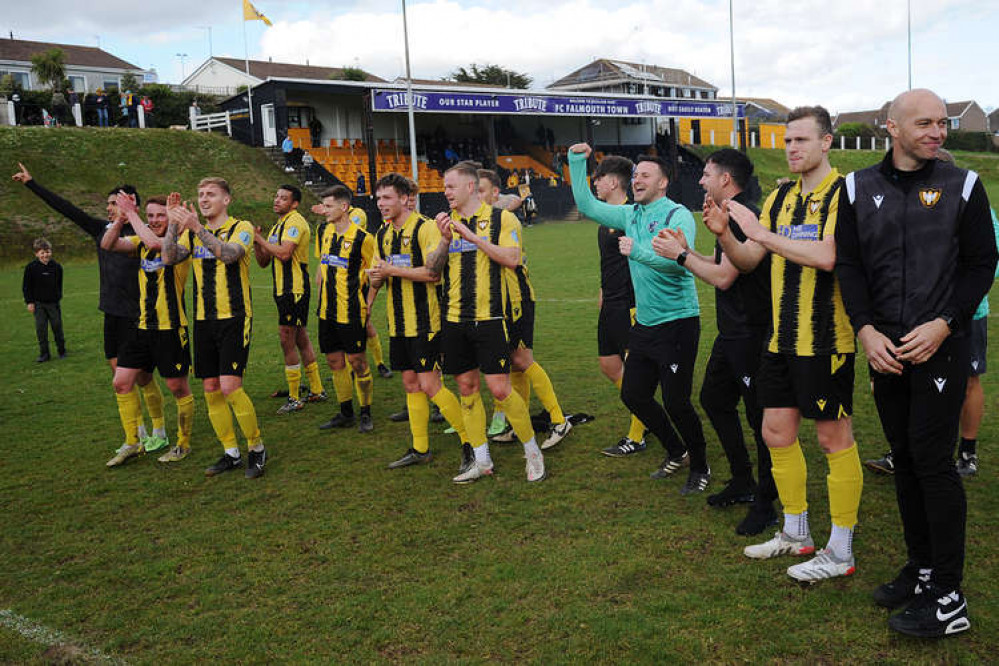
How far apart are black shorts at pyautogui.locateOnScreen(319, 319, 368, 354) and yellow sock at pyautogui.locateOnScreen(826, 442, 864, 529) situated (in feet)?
15.2

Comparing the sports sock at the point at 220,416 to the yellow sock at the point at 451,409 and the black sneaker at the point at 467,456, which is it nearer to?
the yellow sock at the point at 451,409

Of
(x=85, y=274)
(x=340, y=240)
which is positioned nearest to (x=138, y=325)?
(x=340, y=240)

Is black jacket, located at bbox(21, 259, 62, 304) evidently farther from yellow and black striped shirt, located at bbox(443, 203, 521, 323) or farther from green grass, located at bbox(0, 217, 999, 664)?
yellow and black striped shirt, located at bbox(443, 203, 521, 323)

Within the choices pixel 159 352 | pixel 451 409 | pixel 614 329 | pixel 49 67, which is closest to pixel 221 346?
pixel 159 352

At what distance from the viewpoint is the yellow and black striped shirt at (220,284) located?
6180 mm

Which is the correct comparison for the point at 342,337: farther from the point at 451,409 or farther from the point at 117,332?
the point at 117,332

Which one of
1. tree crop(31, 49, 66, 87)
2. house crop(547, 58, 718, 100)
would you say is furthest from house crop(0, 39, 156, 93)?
house crop(547, 58, 718, 100)

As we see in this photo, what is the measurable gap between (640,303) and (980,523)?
241cm

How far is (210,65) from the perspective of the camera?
62.9 m

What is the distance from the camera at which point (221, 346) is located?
6.18 meters

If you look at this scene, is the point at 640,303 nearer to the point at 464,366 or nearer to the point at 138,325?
the point at 464,366

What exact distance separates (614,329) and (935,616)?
3636 mm

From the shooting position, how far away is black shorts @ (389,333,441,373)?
6121 millimetres

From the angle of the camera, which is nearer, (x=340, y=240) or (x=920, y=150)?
(x=920, y=150)
